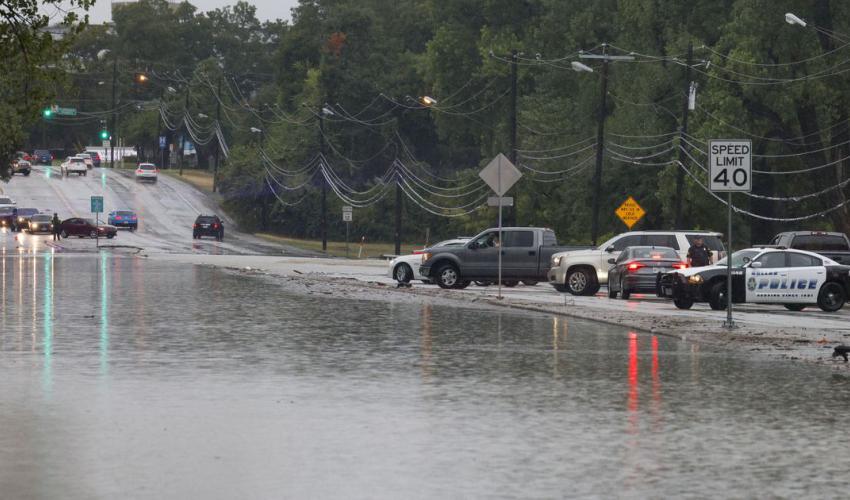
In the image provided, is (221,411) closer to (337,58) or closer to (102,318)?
(102,318)

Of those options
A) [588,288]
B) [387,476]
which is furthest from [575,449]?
[588,288]

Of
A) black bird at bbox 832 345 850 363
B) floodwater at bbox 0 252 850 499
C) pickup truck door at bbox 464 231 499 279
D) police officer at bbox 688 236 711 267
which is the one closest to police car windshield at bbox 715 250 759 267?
police officer at bbox 688 236 711 267

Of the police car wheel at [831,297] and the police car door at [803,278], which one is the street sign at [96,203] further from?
the police car wheel at [831,297]

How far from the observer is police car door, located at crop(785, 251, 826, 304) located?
31.0m

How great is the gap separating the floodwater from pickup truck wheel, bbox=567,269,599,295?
12215mm

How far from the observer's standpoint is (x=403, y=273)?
42688 mm

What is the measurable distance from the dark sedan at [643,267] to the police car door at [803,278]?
12.0 ft

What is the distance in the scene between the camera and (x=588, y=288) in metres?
37.2

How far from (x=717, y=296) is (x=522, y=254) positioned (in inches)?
379

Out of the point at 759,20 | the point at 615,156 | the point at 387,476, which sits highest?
the point at 759,20

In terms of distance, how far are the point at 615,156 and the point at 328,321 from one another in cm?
5451

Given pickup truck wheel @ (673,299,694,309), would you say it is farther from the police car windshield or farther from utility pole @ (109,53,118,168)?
utility pole @ (109,53,118,168)

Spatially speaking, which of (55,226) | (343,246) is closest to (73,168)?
(343,246)

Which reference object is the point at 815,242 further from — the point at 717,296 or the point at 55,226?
the point at 55,226
